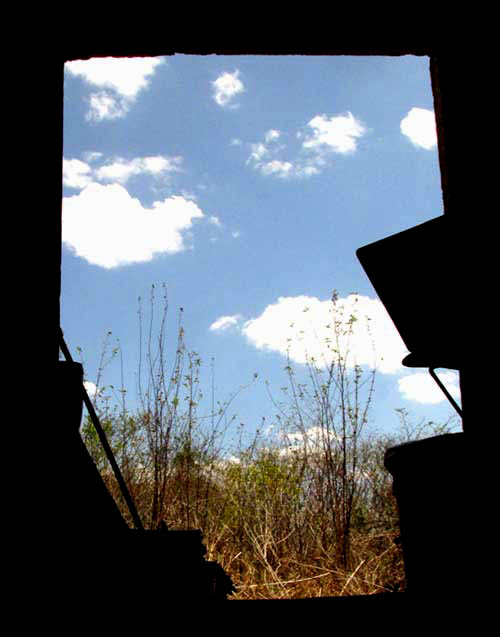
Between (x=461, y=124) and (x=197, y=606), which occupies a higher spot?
(x=461, y=124)

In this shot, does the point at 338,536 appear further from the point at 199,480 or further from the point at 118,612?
the point at 118,612

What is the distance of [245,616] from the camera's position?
1782 mm

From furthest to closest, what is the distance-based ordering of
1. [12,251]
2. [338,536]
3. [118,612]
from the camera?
[338,536], [12,251], [118,612]

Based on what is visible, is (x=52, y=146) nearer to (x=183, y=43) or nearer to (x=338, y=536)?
(x=183, y=43)

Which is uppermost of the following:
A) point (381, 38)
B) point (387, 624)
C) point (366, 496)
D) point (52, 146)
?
point (381, 38)

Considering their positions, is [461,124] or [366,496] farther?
[366,496]

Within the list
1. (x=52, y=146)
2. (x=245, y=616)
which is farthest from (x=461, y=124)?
(x=245, y=616)

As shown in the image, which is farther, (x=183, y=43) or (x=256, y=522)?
(x=256, y=522)

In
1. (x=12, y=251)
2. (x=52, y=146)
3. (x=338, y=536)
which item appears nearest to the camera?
(x=12, y=251)

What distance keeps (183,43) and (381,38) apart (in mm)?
716

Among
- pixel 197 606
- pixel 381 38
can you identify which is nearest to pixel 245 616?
pixel 197 606

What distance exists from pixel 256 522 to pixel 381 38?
2.89 metres

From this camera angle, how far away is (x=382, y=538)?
3936 millimetres

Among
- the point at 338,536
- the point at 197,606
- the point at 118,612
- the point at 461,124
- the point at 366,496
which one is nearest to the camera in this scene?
the point at 118,612
